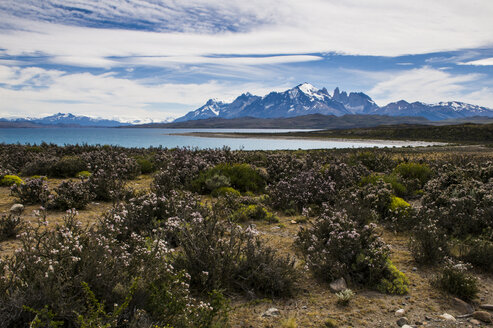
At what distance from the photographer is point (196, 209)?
23.2ft

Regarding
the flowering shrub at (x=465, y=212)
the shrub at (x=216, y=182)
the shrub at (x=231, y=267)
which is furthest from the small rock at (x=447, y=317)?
the shrub at (x=216, y=182)

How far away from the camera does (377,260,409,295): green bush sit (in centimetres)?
509

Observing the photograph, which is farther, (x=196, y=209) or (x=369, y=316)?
(x=196, y=209)

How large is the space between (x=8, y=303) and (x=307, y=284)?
414 cm

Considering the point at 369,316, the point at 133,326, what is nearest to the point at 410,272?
the point at 369,316

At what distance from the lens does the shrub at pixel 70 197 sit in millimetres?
8586

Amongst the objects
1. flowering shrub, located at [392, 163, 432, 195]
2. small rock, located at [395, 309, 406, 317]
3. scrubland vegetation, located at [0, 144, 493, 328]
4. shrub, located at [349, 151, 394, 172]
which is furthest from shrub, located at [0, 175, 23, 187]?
shrub, located at [349, 151, 394, 172]

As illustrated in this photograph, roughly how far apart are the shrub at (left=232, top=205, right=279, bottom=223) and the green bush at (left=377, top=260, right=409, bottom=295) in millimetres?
3779

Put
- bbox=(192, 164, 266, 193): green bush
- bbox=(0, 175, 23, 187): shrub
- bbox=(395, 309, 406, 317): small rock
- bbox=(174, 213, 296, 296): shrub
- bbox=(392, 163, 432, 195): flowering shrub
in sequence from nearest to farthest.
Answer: bbox=(395, 309, 406, 317): small rock, bbox=(174, 213, 296, 296): shrub, bbox=(0, 175, 23, 187): shrub, bbox=(192, 164, 266, 193): green bush, bbox=(392, 163, 432, 195): flowering shrub

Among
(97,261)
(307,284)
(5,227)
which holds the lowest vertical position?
(307,284)

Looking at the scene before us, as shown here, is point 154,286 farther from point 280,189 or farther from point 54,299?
point 280,189

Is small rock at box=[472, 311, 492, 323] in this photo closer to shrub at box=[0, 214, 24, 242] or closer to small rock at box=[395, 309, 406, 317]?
small rock at box=[395, 309, 406, 317]

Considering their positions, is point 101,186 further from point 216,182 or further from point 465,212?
point 465,212

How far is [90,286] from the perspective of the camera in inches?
138
